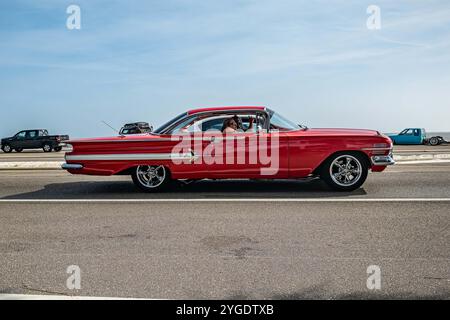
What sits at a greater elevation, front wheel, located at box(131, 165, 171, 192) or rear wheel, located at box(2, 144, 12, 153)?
rear wheel, located at box(2, 144, 12, 153)

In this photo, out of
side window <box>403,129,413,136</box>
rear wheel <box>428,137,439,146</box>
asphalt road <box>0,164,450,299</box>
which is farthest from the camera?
side window <box>403,129,413,136</box>

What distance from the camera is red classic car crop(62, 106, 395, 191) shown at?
26.1ft

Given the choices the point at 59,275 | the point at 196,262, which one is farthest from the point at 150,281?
the point at 59,275

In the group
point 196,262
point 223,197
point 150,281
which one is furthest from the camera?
point 223,197

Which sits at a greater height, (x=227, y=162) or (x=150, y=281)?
(x=227, y=162)

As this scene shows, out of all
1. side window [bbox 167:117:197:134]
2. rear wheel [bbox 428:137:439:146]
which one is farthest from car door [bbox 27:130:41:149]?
rear wheel [bbox 428:137:439:146]

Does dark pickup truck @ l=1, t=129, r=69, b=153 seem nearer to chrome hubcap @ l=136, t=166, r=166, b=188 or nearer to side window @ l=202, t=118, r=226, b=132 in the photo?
chrome hubcap @ l=136, t=166, r=166, b=188

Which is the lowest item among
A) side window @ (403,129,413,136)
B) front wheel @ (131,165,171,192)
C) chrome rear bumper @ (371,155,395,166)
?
front wheel @ (131,165,171,192)

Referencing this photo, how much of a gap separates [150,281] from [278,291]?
1094 mm

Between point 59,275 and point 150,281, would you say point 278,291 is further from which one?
point 59,275

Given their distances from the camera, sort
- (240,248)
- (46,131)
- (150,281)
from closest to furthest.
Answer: (150,281)
(240,248)
(46,131)

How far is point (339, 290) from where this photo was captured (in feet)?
11.4

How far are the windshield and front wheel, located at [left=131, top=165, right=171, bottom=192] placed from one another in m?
2.23

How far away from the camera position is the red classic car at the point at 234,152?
7965 mm
